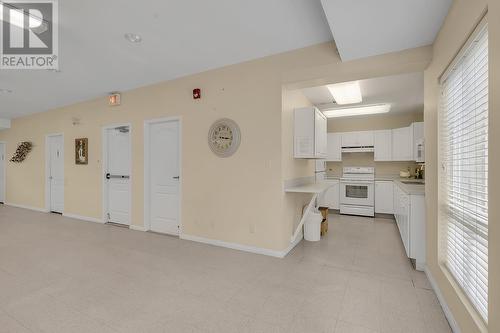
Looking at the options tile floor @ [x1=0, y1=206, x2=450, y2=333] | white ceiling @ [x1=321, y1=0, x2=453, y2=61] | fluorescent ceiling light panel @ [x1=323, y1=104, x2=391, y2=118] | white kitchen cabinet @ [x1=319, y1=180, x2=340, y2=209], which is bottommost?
tile floor @ [x1=0, y1=206, x2=450, y2=333]

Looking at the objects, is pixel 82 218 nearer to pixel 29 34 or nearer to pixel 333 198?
pixel 29 34

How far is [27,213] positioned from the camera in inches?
229

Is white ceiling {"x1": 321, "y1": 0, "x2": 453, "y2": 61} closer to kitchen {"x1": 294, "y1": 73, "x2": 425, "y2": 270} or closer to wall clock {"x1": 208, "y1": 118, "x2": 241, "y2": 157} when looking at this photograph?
kitchen {"x1": 294, "y1": 73, "x2": 425, "y2": 270}

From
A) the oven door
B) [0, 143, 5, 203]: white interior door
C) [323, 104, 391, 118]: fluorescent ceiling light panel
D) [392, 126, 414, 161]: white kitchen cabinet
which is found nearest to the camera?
[323, 104, 391, 118]: fluorescent ceiling light panel

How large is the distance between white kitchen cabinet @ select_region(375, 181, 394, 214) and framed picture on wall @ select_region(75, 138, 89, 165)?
6.42 metres

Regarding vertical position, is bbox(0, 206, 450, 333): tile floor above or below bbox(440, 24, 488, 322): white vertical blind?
below

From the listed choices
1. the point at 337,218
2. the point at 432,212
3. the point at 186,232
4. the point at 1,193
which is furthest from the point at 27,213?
the point at 432,212

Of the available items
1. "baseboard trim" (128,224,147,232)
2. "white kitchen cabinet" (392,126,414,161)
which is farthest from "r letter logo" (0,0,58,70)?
"white kitchen cabinet" (392,126,414,161)

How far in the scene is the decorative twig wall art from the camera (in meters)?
6.30

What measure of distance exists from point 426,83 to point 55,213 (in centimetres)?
767

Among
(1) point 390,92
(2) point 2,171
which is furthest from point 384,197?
(2) point 2,171

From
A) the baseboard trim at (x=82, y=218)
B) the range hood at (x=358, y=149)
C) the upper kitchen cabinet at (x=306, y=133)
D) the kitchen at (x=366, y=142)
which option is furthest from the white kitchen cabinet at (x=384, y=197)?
the baseboard trim at (x=82, y=218)

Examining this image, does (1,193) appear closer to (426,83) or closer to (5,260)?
(5,260)

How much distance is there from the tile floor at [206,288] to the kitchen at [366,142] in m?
1.41
